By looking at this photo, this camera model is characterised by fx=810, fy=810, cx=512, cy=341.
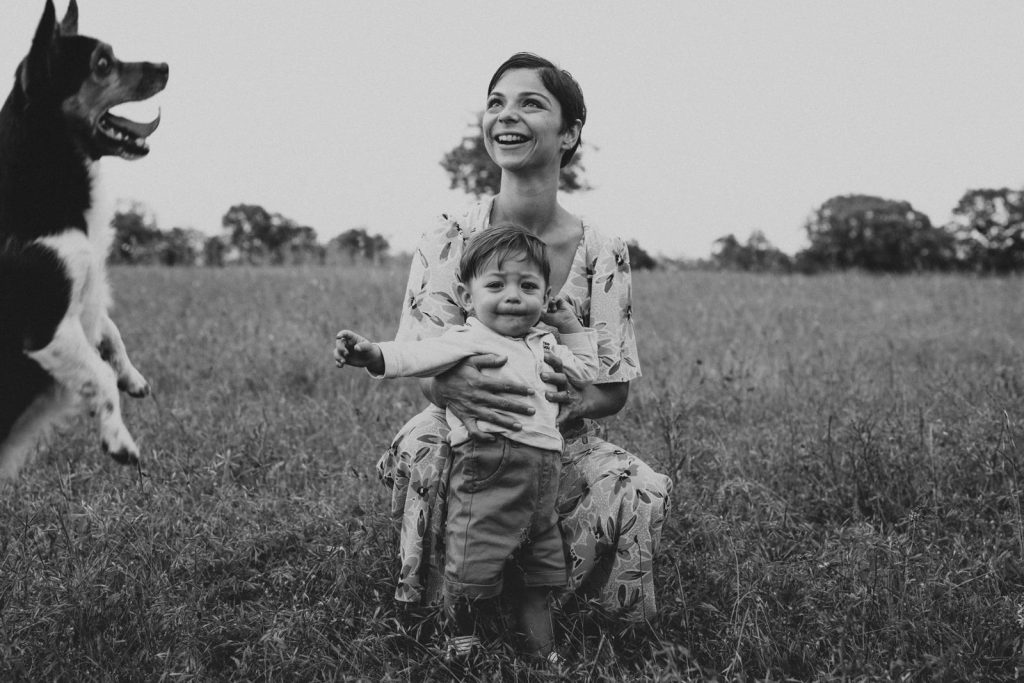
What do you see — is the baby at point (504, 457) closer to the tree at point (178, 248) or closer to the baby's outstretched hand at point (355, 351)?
the baby's outstretched hand at point (355, 351)

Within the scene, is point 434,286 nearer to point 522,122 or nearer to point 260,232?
point 522,122

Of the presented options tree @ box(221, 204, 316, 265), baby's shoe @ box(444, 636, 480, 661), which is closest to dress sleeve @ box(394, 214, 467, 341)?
baby's shoe @ box(444, 636, 480, 661)

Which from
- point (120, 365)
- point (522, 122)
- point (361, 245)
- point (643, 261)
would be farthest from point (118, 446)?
point (643, 261)

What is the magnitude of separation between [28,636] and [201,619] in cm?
51

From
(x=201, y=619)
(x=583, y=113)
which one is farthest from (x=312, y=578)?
(x=583, y=113)

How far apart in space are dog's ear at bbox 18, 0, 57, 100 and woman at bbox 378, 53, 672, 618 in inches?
51.2

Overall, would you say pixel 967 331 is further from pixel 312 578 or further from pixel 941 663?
pixel 312 578

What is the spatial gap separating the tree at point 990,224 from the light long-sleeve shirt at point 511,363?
29.2 meters

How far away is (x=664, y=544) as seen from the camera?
324cm

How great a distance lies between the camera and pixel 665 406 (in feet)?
15.4

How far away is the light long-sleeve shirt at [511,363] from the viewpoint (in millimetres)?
2408

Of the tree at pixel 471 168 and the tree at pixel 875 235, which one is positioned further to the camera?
the tree at pixel 875 235

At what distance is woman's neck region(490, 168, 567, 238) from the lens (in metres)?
2.88

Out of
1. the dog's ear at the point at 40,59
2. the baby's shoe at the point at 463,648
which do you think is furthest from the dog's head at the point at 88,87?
the baby's shoe at the point at 463,648
